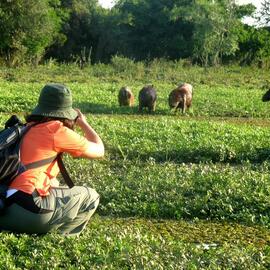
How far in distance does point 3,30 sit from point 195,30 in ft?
39.2

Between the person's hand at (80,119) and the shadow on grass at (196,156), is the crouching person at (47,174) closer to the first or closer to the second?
the person's hand at (80,119)

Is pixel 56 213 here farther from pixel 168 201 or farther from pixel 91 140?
pixel 168 201

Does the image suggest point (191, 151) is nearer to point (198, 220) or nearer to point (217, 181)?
point (217, 181)

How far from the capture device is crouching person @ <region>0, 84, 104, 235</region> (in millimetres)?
4906

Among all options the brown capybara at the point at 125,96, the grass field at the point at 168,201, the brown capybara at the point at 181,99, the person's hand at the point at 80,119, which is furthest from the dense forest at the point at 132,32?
the person's hand at the point at 80,119

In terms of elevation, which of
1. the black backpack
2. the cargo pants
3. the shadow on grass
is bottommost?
the shadow on grass

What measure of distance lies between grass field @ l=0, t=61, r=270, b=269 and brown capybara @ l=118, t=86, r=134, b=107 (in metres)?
1.02

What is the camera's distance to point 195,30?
36.5 m

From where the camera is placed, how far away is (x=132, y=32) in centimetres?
4056

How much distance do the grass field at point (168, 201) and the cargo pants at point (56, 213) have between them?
0.37 feet

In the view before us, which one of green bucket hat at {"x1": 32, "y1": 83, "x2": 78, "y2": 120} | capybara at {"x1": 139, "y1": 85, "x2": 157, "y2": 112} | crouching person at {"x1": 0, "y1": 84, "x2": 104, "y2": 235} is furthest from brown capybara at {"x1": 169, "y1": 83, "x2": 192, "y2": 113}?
green bucket hat at {"x1": 32, "y1": 83, "x2": 78, "y2": 120}

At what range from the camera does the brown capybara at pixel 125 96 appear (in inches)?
659

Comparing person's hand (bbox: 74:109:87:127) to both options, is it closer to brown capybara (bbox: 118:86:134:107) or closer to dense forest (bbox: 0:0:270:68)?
brown capybara (bbox: 118:86:134:107)

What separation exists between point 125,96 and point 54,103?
11749 mm
